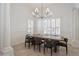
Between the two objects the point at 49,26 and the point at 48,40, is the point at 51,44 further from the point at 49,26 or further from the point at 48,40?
the point at 49,26

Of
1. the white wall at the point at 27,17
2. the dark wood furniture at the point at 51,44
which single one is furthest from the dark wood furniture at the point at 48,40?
the white wall at the point at 27,17

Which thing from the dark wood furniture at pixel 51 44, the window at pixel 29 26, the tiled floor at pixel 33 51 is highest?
the window at pixel 29 26

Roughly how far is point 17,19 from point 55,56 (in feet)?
2.67

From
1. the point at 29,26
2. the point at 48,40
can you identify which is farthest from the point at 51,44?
the point at 29,26

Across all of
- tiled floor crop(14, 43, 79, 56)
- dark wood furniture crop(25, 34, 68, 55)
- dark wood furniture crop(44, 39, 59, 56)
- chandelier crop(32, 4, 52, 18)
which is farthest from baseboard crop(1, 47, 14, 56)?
chandelier crop(32, 4, 52, 18)

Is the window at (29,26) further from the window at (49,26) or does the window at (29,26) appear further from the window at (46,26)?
the window at (49,26)

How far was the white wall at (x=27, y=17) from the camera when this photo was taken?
1398 mm

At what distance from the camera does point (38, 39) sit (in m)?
1.46

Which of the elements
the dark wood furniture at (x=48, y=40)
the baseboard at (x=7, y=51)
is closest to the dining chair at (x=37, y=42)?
the dark wood furniture at (x=48, y=40)

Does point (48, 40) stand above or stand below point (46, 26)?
below

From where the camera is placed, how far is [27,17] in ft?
4.66

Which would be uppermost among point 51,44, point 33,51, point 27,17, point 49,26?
point 27,17

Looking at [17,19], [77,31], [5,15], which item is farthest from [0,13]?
[77,31]

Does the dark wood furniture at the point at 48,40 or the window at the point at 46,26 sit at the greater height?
the window at the point at 46,26
